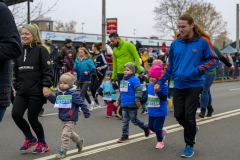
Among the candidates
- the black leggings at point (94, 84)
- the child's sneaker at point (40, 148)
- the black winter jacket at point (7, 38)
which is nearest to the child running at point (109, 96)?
the black leggings at point (94, 84)

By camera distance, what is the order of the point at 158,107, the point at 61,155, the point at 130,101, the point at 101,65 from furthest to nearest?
the point at 101,65
the point at 130,101
the point at 158,107
the point at 61,155

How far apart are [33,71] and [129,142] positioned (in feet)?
7.17

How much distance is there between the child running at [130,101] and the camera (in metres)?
6.30

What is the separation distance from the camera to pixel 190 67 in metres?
5.29

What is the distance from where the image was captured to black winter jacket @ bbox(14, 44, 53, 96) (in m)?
5.27

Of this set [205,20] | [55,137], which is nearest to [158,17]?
[205,20]

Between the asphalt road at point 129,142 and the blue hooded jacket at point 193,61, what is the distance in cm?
116

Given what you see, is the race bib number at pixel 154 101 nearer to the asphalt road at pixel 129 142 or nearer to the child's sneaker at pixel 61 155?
the asphalt road at pixel 129 142

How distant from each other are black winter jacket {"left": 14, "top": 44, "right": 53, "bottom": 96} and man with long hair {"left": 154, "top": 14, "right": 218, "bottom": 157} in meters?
1.98

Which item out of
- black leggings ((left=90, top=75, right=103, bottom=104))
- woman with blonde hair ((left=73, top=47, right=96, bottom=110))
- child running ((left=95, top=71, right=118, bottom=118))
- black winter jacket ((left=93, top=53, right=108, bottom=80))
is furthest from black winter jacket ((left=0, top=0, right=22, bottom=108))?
black winter jacket ((left=93, top=53, right=108, bottom=80))

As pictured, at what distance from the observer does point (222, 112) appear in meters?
9.88

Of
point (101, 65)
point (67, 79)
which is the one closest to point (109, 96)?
point (101, 65)

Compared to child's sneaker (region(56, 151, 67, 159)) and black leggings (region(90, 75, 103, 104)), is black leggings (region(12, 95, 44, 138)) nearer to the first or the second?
child's sneaker (region(56, 151, 67, 159))

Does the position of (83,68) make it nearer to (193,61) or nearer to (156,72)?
(156,72)
